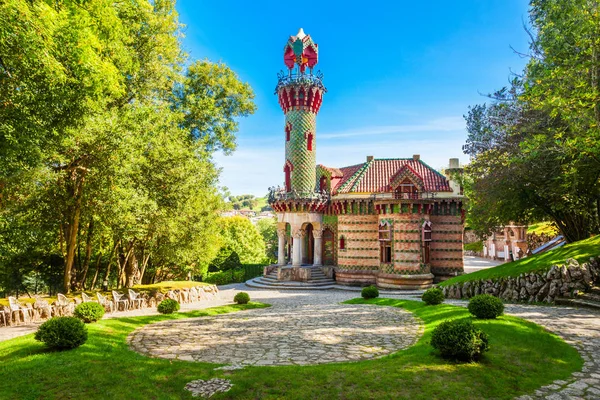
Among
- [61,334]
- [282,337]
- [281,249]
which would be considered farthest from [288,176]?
[61,334]

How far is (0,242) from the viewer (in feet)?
63.1

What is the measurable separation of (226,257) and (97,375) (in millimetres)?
33430

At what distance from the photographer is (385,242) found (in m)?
29.7

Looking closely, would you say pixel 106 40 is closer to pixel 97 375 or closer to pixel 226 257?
pixel 97 375

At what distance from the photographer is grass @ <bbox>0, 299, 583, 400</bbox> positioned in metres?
6.93

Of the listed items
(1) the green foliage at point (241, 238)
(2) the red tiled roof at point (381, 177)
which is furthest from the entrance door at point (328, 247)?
(1) the green foliage at point (241, 238)

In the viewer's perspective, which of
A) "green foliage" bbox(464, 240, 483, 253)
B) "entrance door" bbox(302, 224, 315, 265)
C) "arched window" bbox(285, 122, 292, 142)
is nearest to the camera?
"arched window" bbox(285, 122, 292, 142)

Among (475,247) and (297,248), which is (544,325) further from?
(475,247)

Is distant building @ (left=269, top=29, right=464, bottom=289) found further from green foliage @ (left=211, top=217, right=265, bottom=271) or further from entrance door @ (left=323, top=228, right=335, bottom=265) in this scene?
green foliage @ (left=211, top=217, right=265, bottom=271)

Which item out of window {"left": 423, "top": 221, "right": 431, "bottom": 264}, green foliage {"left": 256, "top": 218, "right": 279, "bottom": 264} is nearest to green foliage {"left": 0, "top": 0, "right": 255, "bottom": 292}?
window {"left": 423, "top": 221, "right": 431, "bottom": 264}

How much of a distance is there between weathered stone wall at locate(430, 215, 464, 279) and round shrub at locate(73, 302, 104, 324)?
81.8 feet

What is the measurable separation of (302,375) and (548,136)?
13637mm

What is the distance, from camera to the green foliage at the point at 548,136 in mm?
11031

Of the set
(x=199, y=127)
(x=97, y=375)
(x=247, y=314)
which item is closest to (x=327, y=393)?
(x=97, y=375)
